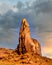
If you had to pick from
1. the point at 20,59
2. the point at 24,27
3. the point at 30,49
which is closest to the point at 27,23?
the point at 24,27

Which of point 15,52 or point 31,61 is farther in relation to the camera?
point 15,52

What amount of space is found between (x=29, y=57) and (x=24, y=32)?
488 inches

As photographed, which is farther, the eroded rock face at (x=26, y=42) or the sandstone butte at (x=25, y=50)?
the eroded rock face at (x=26, y=42)

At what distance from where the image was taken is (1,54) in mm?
105250

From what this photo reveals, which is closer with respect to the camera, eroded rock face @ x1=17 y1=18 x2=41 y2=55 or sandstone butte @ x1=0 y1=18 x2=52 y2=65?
sandstone butte @ x1=0 y1=18 x2=52 y2=65

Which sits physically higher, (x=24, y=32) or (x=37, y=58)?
(x=24, y=32)

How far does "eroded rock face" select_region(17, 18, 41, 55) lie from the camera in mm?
103188

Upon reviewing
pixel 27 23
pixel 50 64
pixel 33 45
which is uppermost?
pixel 27 23

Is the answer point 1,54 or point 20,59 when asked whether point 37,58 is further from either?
point 1,54

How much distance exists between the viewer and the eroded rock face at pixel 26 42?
103 metres

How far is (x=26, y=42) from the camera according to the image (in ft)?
342

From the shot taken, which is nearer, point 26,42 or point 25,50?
point 25,50

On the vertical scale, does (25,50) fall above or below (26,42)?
below

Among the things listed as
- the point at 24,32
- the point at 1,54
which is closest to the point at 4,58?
the point at 1,54
